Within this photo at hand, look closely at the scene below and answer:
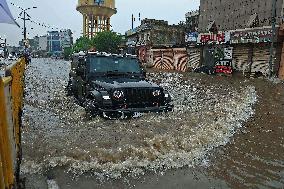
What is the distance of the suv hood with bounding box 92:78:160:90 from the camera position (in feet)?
27.8

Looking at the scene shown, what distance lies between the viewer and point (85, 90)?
32.0ft

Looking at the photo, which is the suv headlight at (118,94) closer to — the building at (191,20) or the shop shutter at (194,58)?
the shop shutter at (194,58)

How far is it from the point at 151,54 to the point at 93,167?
42.7 m

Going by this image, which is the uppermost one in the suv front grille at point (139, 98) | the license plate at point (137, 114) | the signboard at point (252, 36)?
the signboard at point (252, 36)

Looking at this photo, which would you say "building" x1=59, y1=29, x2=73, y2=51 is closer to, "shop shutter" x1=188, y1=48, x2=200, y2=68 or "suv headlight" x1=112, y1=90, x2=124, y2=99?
"shop shutter" x1=188, y1=48, x2=200, y2=68

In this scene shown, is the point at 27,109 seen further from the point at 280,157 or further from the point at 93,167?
the point at 280,157

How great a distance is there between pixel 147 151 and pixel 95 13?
100660 millimetres

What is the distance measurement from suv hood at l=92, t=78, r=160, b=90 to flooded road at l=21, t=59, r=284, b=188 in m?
0.86

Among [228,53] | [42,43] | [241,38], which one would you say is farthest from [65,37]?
[241,38]

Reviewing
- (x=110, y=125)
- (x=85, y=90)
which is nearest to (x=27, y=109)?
(x=85, y=90)

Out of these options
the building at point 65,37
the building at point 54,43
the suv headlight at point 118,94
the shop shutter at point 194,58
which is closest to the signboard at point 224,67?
the shop shutter at point 194,58

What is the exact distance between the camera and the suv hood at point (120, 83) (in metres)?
8.48

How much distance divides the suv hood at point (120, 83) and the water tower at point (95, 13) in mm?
96561

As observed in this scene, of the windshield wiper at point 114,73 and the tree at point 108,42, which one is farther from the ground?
the tree at point 108,42
